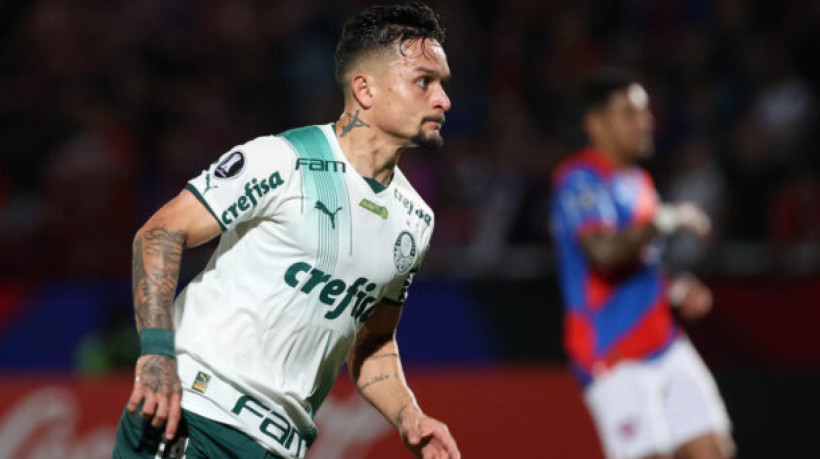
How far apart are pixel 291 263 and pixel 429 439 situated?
0.67 metres

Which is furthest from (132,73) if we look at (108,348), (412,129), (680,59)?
(412,129)

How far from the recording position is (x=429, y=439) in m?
3.92

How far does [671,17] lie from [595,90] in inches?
Result: 157

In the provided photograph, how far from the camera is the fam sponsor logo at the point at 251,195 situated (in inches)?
144

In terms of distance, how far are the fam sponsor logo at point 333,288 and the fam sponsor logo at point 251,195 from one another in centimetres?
24

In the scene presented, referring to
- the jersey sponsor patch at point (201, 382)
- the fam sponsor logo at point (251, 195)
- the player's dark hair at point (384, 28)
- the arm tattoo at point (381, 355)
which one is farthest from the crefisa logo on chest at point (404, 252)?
the jersey sponsor patch at point (201, 382)

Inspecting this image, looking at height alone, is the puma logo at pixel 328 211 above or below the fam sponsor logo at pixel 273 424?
above

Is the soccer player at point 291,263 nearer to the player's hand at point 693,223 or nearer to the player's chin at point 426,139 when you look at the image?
the player's chin at point 426,139

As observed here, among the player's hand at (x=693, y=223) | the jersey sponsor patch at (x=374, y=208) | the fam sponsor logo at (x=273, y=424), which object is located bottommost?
the fam sponsor logo at (x=273, y=424)

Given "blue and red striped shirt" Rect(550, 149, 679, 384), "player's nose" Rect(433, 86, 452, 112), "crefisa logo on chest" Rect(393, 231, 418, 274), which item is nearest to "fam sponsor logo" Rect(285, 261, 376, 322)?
"crefisa logo on chest" Rect(393, 231, 418, 274)

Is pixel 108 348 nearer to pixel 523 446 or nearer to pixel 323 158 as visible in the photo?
pixel 523 446

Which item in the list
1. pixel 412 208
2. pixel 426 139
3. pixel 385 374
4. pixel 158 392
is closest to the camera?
pixel 158 392

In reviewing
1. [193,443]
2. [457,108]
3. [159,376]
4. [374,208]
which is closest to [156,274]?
[159,376]

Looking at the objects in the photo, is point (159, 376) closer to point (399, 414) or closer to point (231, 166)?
point (231, 166)
